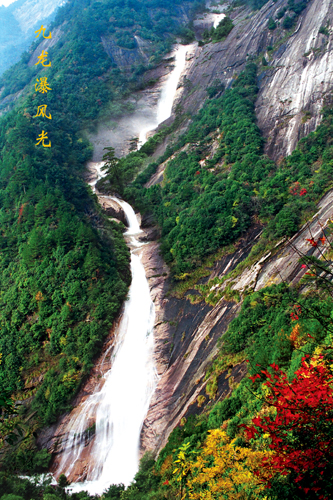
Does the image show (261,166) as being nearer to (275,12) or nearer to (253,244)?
(253,244)

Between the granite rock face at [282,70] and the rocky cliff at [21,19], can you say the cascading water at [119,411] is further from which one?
the rocky cliff at [21,19]

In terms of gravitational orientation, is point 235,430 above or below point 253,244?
Result: above

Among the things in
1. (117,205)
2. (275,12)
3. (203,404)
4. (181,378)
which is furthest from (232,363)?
(275,12)

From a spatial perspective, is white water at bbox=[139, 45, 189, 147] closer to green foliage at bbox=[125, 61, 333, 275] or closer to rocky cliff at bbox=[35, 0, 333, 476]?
rocky cliff at bbox=[35, 0, 333, 476]

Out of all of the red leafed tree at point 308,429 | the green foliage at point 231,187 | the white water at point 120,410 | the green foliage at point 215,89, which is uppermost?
the red leafed tree at point 308,429

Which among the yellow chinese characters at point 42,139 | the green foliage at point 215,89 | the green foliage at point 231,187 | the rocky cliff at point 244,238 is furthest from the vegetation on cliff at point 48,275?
the green foliage at point 215,89

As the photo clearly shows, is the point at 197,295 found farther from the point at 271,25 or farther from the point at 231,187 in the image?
the point at 271,25
